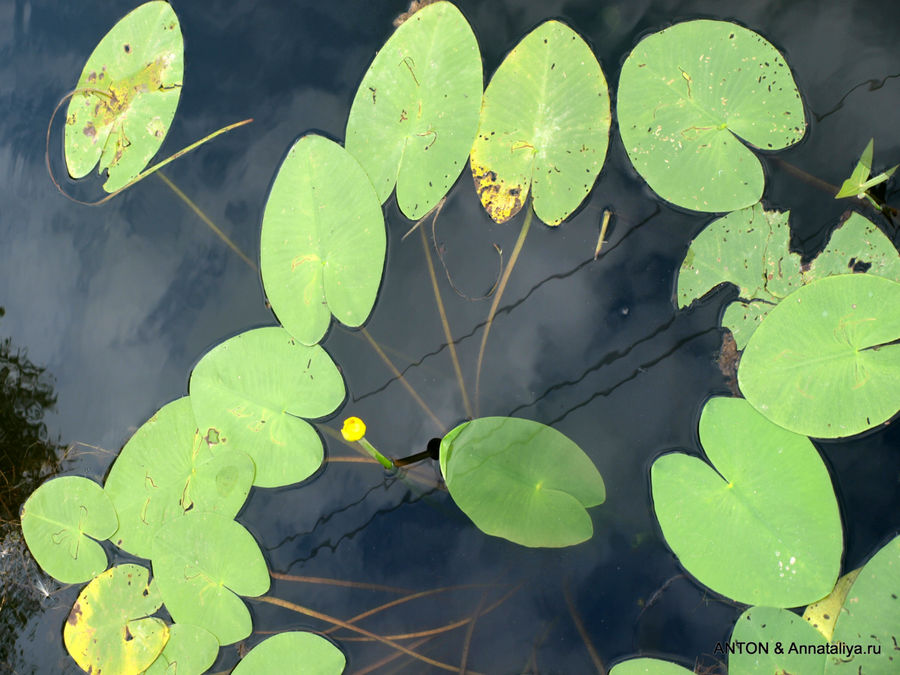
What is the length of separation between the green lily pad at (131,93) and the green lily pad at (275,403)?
0.80 meters

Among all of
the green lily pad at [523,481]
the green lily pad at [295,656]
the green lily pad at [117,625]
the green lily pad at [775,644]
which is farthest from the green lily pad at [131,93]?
the green lily pad at [775,644]

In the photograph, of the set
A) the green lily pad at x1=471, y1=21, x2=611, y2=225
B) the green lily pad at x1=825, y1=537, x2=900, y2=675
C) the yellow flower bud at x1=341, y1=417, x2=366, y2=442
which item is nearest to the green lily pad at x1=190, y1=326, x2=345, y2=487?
the yellow flower bud at x1=341, y1=417, x2=366, y2=442

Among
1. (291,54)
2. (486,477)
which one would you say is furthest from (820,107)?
(291,54)

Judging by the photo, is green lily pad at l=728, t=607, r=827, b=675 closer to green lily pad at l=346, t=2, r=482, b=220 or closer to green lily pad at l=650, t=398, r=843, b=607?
green lily pad at l=650, t=398, r=843, b=607

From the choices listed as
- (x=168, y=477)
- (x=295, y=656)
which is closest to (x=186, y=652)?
(x=295, y=656)

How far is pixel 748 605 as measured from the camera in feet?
4.56

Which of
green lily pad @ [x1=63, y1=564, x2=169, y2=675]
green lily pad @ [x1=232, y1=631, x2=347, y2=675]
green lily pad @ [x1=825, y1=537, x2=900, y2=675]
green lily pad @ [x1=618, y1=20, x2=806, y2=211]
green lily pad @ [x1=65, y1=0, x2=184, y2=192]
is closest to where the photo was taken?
green lily pad @ [x1=825, y1=537, x2=900, y2=675]

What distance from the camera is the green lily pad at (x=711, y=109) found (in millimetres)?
1444

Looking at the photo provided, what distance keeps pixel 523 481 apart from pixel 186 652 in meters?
1.14

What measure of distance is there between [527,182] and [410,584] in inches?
47.7

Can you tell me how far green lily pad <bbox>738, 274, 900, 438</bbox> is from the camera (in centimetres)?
132

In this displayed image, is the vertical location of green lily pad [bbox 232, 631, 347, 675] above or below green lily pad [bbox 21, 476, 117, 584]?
below

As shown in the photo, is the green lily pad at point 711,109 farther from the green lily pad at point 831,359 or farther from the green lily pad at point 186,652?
the green lily pad at point 186,652

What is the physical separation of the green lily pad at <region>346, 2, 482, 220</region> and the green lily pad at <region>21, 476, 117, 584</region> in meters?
1.35
